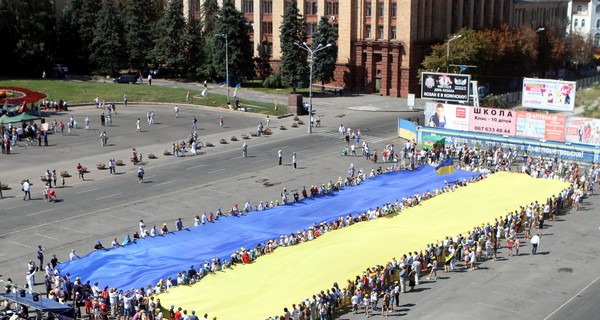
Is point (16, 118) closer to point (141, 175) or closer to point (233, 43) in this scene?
point (141, 175)

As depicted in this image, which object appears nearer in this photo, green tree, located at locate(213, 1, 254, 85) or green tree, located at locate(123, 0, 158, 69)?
green tree, located at locate(213, 1, 254, 85)

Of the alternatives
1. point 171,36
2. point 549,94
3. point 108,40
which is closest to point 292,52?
point 171,36

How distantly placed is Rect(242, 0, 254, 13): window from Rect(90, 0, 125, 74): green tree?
1670 centimetres

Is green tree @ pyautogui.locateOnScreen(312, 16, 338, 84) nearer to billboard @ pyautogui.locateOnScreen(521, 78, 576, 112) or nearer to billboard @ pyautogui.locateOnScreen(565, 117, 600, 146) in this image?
billboard @ pyautogui.locateOnScreen(521, 78, 576, 112)

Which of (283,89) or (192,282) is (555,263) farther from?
(283,89)

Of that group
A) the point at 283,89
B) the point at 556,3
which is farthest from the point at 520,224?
the point at 556,3

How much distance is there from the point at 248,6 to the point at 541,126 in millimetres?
53506

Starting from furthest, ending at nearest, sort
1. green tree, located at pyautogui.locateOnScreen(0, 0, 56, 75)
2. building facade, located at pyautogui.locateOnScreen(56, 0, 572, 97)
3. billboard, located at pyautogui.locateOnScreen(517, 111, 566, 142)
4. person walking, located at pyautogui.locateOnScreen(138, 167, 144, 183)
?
1. green tree, located at pyautogui.locateOnScreen(0, 0, 56, 75)
2. building facade, located at pyautogui.locateOnScreen(56, 0, 572, 97)
3. billboard, located at pyautogui.locateOnScreen(517, 111, 566, 142)
4. person walking, located at pyautogui.locateOnScreen(138, 167, 144, 183)

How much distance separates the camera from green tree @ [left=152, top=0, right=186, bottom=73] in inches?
4205

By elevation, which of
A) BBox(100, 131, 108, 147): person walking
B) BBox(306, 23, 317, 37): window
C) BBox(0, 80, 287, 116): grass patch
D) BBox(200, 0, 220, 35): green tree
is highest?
BBox(200, 0, 220, 35): green tree

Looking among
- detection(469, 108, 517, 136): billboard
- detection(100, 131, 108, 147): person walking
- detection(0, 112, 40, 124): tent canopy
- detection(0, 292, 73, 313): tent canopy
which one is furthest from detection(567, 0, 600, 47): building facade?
detection(0, 292, 73, 313): tent canopy

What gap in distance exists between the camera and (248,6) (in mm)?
112438

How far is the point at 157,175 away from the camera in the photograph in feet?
202

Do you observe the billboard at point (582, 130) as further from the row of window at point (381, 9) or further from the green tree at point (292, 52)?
the green tree at point (292, 52)
